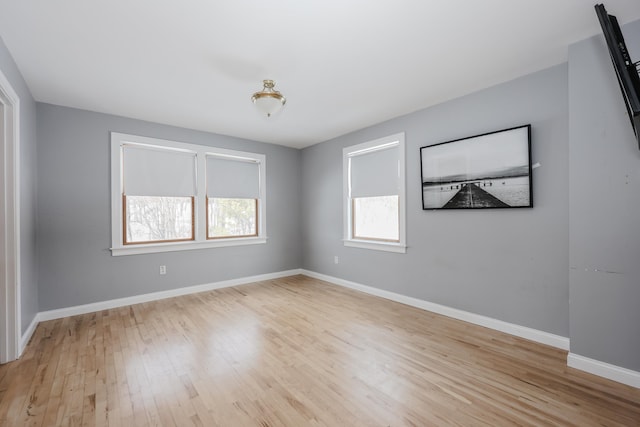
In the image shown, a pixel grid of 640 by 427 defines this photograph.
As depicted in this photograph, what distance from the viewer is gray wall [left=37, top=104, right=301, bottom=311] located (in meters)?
3.52

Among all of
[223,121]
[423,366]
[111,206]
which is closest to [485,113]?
[423,366]

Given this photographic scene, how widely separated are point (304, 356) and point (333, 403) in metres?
0.68

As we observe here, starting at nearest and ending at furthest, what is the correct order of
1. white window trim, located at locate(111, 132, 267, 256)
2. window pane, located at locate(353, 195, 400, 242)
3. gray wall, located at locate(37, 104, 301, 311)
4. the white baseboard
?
the white baseboard
gray wall, located at locate(37, 104, 301, 311)
white window trim, located at locate(111, 132, 267, 256)
window pane, located at locate(353, 195, 400, 242)

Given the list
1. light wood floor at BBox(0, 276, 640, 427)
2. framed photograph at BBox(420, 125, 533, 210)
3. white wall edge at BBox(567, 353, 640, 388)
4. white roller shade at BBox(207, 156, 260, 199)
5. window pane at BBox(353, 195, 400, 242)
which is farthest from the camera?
white roller shade at BBox(207, 156, 260, 199)

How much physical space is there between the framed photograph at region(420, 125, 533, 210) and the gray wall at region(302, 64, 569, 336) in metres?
0.09

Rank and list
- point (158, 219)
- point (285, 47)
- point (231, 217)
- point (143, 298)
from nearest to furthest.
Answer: point (285, 47), point (143, 298), point (158, 219), point (231, 217)

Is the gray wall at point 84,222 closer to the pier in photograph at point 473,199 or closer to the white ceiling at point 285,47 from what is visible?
the white ceiling at point 285,47

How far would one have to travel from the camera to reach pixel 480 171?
10.4ft

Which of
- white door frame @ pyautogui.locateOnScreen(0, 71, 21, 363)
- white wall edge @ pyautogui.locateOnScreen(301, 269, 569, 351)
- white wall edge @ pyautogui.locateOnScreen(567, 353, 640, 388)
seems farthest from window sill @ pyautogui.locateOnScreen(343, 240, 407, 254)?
white door frame @ pyautogui.locateOnScreen(0, 71, 21, 363)

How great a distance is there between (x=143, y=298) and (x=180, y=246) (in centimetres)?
88

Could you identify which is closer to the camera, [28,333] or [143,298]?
[28,333]

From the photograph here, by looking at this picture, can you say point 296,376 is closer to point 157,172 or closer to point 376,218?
point 376,218

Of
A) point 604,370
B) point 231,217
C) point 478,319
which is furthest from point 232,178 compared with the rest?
point 604,370

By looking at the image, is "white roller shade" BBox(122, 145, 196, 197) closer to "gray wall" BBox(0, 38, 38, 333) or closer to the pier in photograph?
"gray wall" BBox(0, 38, 38, 333)
